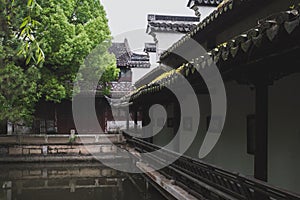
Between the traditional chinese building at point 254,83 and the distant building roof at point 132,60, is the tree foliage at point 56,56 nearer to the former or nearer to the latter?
the distant building roof at point 132,60

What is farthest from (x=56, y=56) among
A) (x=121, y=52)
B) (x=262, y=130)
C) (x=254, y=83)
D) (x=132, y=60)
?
(x=262, y=130)

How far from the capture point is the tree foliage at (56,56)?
53.2 ft

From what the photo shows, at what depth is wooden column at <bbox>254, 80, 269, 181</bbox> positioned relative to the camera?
4848 millimetres

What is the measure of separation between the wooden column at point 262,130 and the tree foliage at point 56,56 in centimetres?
1249

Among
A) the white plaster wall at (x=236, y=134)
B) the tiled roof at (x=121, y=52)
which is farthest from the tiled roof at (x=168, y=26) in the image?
the tiled roof at (x=121, y=52)

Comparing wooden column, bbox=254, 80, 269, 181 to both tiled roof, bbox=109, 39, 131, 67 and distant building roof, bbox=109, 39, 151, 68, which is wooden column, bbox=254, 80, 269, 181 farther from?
tiled roof, bbox=109, 39, 131, 67

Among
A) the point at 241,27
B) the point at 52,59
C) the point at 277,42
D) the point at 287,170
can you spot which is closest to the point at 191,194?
the point at 287,170

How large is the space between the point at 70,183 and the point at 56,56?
29.1 ft

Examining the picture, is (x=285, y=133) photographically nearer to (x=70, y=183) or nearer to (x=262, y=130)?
(x=262, y=130)

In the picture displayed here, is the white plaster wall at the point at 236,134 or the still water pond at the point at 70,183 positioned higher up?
the white plaster wall at the point at 236,134

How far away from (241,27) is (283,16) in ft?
16.3

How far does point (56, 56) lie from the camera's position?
776 inches

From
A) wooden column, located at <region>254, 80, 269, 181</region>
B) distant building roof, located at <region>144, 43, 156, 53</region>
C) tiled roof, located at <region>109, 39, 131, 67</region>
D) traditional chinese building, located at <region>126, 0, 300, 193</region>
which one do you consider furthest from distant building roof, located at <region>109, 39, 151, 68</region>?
wooden column, located at <region>254, 80, 269, 181</region>

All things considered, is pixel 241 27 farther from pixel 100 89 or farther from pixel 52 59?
pixel 100 89
